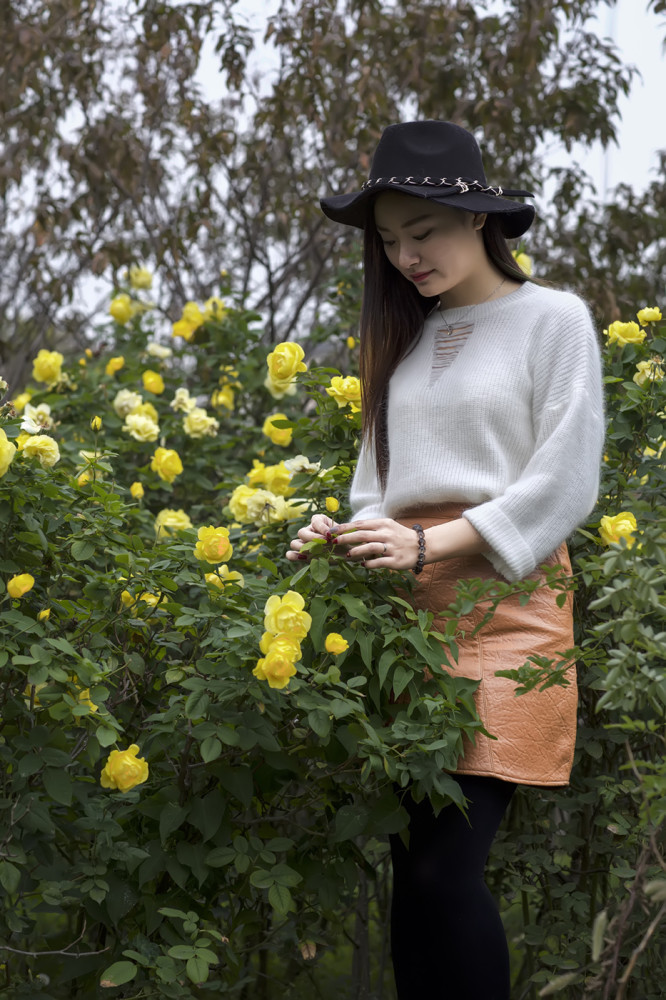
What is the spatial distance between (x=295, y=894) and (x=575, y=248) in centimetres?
315

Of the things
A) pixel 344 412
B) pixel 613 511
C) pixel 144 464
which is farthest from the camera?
pixel 144 464

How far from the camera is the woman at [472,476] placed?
175 centimetres

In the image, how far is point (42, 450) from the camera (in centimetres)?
208

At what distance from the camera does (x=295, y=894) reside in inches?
82.4

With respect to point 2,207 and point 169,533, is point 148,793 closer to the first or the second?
point 169,533

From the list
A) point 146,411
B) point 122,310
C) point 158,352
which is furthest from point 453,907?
point 122,310

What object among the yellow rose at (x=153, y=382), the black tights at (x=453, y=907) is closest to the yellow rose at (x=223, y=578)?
the black tights at (x=453, y=907)

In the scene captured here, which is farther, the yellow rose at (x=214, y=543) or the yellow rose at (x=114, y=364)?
the yellow rose at (x=114, y=364)

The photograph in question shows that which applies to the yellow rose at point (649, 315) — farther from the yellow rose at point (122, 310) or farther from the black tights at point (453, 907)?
the yellow rose at point (122, 310)

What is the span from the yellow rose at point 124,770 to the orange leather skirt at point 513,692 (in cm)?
54

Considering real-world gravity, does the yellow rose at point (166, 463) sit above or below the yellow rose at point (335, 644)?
above

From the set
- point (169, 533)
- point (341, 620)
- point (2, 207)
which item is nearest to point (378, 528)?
point (341, 620)

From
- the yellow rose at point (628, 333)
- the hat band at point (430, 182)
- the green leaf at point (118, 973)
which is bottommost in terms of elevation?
the green leaf at point (118, 973)

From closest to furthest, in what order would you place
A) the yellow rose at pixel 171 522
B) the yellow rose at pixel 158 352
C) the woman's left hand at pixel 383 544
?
the woman's left hand at pixel 383 544 < the yellow rose at pixel 171 522 < the yellow rose at pixel 158 352
